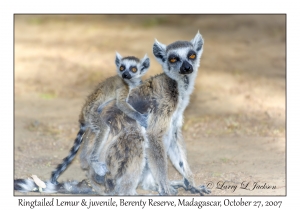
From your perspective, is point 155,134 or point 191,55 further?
point 191,55

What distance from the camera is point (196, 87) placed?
15.2 meters

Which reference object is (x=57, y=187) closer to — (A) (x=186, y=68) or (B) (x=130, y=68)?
(B) (x=130, y=68)

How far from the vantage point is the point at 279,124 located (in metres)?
12.1

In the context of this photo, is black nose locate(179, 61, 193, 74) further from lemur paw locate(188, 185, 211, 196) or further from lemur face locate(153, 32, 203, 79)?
lemur paw locate(188, 185, 211, 196)

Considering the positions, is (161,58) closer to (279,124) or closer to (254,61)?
(279,124)

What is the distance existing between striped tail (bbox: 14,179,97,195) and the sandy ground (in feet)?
0.51

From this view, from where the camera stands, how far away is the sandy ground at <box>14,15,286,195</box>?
9.79 metres

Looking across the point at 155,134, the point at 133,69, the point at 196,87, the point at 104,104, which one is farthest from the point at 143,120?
the point at 196,87

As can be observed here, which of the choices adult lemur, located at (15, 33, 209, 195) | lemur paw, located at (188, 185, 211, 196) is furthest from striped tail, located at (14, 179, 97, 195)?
lemur paw, located at (188, 185, 211, 196)

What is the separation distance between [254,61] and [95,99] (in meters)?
9.62

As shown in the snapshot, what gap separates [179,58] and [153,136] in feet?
4.49

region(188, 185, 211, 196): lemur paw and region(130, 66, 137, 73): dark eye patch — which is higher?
region(130, 66, 137, 73): dark eye patch

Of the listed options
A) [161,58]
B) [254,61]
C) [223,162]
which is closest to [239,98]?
[254,61]

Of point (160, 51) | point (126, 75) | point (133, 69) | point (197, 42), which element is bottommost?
point (126, 75)
